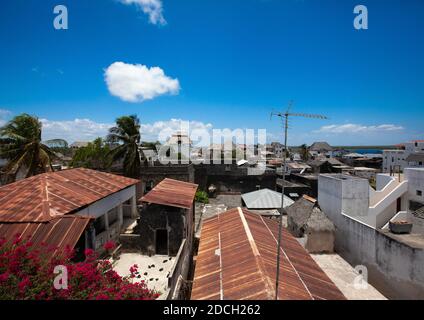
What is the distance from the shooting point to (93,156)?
30.4m

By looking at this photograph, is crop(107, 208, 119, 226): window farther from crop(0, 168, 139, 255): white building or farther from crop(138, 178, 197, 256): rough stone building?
crop(138, 178, 197, 256): rough stone building

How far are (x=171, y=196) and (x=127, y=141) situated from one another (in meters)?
10.5

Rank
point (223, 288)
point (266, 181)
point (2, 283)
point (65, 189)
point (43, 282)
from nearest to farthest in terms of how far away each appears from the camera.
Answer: point (2, 283) → point (43, 282) → point (223, 288) → point (65, 189) → point (266, 181)

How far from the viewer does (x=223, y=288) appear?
8281mm

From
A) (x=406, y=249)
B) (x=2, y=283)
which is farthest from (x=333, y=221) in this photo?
(x=2, y=283)

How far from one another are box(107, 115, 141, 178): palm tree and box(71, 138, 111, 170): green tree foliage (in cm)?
398

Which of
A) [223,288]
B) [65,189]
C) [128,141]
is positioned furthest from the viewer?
[128,141]

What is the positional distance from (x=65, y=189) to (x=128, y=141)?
34.3 ft

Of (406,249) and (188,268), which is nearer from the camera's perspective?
(406,249)

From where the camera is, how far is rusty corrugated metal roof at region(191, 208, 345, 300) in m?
7.90

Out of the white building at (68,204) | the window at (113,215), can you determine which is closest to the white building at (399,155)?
the window at (113,215)

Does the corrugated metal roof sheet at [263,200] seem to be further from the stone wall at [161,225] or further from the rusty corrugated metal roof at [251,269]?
the stone wall at [161,225]

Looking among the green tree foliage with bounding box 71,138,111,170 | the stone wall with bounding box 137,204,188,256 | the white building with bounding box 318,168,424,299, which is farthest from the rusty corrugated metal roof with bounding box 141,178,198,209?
the green tree foliage with bounding box 71,138,111,170
